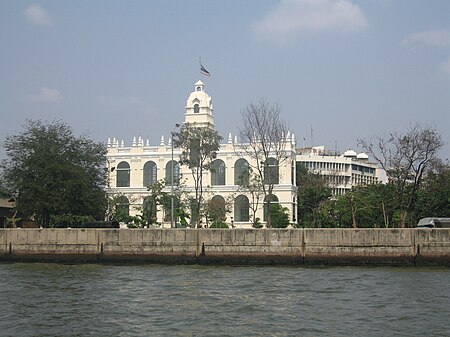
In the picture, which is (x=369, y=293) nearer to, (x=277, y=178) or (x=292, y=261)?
(x=292, y=261)

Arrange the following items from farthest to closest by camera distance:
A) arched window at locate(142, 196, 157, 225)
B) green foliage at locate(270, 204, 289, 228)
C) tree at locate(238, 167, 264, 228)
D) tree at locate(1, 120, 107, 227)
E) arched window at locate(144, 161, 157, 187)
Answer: arched window at locate(144, 161, 157, 187), green foliage at locate(270, 204, 289, 228), tree at locate(238, 167, 264, 228), arched window at locate(142, 196, 157, 225), tree at locate(1, 120, 107, 227)

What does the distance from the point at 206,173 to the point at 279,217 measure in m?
12.6

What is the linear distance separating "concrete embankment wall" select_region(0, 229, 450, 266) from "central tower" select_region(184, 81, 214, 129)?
43816 mm

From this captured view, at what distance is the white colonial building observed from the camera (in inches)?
2931

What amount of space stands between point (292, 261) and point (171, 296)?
13341 mm

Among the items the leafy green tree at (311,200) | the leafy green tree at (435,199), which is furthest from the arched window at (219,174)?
the leafy green tree at (435,199)

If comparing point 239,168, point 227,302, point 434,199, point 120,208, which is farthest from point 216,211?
point 227,302

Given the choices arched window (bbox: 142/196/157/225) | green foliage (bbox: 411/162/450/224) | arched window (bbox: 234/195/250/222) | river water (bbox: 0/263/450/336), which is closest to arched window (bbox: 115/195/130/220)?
arched window (bbox: 142/196/157/225)

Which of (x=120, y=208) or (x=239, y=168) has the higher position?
(x=239, y=168)

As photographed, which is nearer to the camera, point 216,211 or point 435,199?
point 435,199

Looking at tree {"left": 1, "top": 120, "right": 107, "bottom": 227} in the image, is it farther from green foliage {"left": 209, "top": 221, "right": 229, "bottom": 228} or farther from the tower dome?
the tower dome

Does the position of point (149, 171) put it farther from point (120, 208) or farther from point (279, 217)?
point (279, 217)

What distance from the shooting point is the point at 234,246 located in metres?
36.4

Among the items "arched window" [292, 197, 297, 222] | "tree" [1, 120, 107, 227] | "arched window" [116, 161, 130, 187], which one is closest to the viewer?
"tree" [1, 120, 107, 227]
